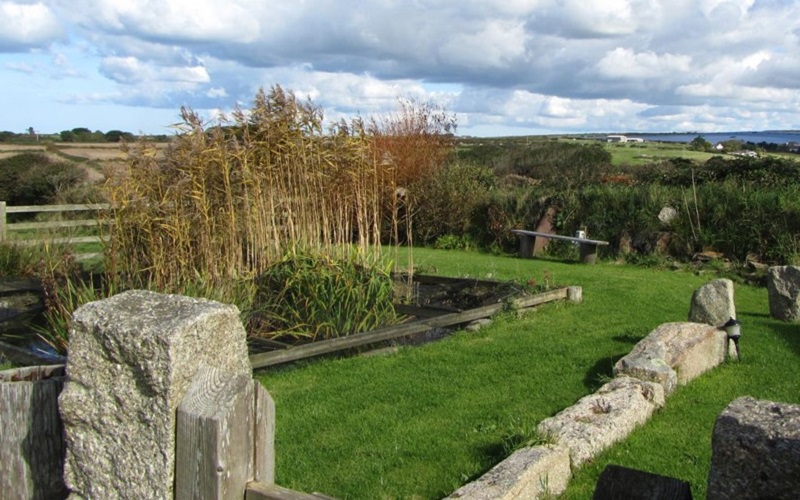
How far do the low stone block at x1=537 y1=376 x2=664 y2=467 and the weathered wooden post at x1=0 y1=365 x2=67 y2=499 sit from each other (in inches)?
118

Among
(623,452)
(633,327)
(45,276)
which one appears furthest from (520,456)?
(45,276)

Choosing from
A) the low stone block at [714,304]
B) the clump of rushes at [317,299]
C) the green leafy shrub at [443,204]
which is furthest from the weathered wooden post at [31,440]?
the green leafy shrub at [443,204]

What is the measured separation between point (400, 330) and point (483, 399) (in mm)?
1982

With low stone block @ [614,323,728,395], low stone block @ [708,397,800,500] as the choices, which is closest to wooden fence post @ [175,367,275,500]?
low stone block @ [708,397,800,500]

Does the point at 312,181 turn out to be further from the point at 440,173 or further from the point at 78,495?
the point at 440,173

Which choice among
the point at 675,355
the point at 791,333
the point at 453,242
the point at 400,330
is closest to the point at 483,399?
the point at 675,355

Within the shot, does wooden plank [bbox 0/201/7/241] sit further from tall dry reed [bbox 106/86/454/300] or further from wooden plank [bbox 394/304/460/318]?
wooden plank [bbox 394/304/460/318]

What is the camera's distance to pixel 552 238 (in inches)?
659

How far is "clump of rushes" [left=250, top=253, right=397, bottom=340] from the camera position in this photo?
8547 millimetres

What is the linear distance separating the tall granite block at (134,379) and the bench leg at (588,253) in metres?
13.7

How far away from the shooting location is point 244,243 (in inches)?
Answer: 371

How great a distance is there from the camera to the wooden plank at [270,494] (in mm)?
2557

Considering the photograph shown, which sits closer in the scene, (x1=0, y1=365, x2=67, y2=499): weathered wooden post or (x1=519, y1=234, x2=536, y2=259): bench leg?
(x1=0, y1=365, x2=67, y2=499): weathered wooden post

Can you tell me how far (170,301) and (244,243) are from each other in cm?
662
